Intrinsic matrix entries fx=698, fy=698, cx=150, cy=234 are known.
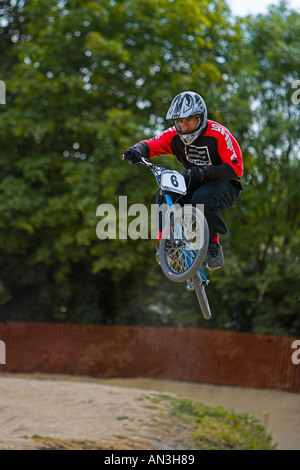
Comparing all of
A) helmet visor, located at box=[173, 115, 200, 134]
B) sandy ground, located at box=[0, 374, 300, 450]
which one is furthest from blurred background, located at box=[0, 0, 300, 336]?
helmet visor, located at box=[173, 115, 200, 134]

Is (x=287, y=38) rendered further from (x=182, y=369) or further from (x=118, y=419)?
(x=118, y=419)

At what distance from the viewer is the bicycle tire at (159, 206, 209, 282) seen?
6.52 metres

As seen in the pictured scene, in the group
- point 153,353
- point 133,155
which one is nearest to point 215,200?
point 133,155

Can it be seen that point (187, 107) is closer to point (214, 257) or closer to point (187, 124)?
point (187, 124)

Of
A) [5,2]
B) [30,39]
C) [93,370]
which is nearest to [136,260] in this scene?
[93,370]

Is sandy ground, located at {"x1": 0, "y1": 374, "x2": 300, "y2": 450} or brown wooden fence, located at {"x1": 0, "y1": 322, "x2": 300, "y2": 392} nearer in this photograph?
sandy ground, located at {"x1": 0, "y1": 374, "x2": 300, "y2": 450}

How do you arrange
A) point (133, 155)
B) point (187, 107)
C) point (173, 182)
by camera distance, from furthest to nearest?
point (133, 155) → point (173, 182) → point (187, 107)

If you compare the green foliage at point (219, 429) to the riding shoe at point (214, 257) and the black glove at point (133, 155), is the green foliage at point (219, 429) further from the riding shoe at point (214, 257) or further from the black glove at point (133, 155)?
the black glove at point (133, 155)

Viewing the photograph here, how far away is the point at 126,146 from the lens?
61.9ft

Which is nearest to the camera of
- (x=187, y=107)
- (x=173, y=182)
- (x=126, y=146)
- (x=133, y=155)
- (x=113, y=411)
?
(x=187, y=107)

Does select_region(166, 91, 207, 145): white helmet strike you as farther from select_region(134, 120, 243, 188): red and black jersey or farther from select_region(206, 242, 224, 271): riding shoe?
select_region(206, 242, 224, 271): riding shoe

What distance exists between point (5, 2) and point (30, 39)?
194cm

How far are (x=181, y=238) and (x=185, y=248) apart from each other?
0.35 ft

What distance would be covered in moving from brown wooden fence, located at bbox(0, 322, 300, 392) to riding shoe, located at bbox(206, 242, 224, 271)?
651 inches
